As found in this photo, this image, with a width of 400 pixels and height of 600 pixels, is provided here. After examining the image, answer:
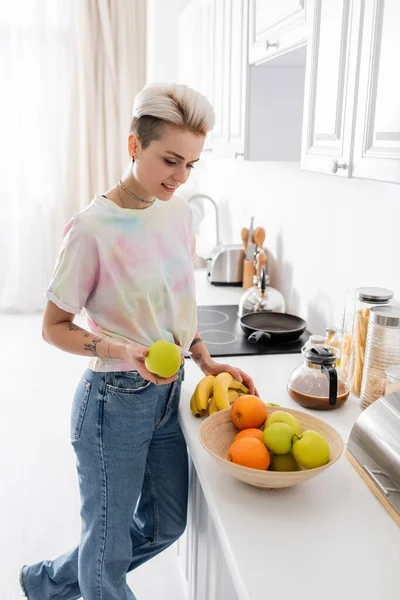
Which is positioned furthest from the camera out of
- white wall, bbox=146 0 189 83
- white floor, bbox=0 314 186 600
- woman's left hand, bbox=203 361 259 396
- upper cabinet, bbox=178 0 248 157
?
white wall, bbox=146 0 189 83

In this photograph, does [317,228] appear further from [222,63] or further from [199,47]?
[199,47]

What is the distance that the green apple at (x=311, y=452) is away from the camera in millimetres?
1049

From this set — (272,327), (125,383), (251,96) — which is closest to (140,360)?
(125,383)

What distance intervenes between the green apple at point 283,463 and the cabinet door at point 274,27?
3.27ft

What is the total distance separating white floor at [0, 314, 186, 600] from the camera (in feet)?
6.49

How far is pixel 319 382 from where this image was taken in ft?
4.64

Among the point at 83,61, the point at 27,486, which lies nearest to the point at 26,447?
the point at 27,486

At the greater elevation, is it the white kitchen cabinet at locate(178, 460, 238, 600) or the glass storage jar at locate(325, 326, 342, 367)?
the glass storage jar at locate(325, 326, 342, 367)

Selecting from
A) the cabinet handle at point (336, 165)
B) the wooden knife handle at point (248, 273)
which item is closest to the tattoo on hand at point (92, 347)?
the cabinet handle at point (336, 165)

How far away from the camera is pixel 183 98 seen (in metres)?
1.17

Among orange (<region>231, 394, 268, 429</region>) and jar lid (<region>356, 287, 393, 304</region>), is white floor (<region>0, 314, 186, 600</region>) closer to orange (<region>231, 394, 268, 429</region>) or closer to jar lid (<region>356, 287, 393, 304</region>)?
orange (<region>231, 394, 268, 429</region>)

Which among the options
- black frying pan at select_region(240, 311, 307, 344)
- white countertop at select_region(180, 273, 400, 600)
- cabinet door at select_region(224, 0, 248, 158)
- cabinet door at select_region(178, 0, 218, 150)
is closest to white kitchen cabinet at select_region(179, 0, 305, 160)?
cabinet door at select_region(224, 0, 248, 158)

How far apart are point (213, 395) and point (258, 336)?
0.56 metres

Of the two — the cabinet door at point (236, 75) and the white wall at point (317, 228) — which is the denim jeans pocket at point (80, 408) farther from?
the cabinet door at point (236, 75)
